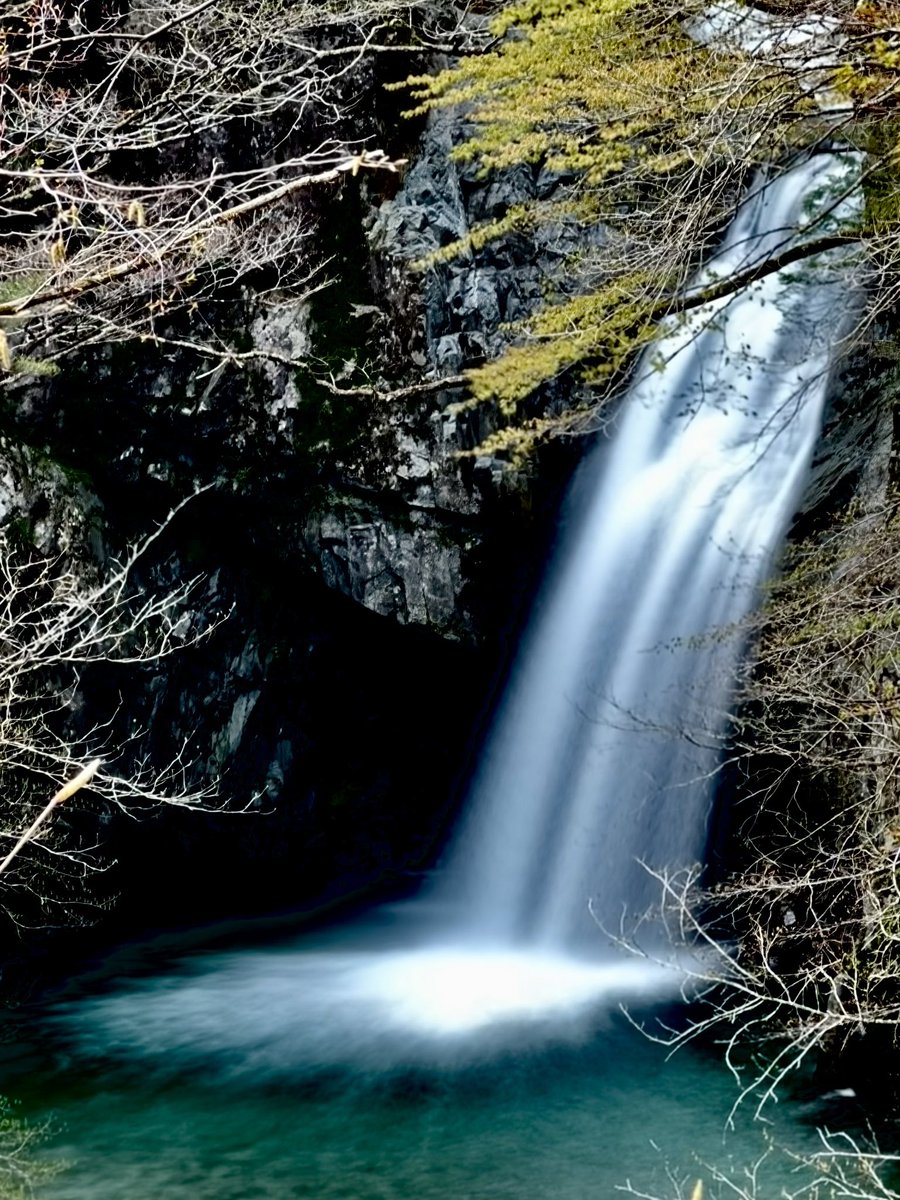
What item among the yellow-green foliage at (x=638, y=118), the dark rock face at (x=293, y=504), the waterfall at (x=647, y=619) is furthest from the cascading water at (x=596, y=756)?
the yellow-green foliage at (x=638, y=118)

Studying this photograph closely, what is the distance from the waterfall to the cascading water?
2cm

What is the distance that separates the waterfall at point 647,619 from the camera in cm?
838

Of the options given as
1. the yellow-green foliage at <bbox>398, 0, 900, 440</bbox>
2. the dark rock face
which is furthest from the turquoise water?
the yellow-green foliage at <bbox>398, 0, 900, 440</bbox>

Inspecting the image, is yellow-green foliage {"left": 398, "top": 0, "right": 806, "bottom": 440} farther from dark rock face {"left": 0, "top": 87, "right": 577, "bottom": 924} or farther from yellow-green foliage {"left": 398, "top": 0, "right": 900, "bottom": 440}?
dark rock face {"left": 0, "top": 87, "right": 577, "bottom": 924}

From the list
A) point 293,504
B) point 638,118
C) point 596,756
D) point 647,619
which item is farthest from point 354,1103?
point 638,118

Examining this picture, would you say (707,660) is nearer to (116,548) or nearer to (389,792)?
(389,792)

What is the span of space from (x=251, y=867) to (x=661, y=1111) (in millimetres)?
4923

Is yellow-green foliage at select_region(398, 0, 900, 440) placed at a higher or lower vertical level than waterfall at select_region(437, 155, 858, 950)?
higher

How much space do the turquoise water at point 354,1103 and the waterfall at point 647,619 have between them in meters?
1.55

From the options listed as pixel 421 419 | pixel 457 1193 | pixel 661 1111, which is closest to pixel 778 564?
pixel 421 419

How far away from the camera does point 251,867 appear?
987 cm

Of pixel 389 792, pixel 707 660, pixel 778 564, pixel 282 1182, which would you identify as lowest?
pixel 282 1182

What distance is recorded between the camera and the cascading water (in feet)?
24.3

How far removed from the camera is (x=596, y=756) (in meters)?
8.95
